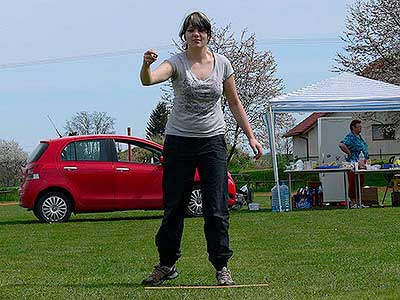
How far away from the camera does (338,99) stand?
1820 cm

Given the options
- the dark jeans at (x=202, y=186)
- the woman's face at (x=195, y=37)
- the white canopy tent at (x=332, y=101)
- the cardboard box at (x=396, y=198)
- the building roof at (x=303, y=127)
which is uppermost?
the building roof at (x=303, y=127)

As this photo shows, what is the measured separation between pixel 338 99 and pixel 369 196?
2.55 meters

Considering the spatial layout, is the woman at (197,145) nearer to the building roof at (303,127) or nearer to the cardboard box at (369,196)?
the cardboard box at (369,196)

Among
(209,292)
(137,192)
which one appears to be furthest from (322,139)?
(209,292)

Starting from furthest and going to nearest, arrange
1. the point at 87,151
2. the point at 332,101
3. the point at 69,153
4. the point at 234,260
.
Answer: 1. the point at 332,101
2. the point at 87,151
3. the point at 69,153
4. the point at 234,260

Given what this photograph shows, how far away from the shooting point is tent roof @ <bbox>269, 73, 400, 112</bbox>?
1812cm

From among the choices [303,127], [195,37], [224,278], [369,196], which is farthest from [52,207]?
[303,127]

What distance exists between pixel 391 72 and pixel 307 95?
85.7 feet

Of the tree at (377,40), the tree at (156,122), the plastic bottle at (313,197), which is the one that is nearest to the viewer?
the plastic bottle at (313,197)

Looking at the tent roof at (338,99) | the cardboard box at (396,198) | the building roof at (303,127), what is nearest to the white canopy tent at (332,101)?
the tent roof at (338,99)

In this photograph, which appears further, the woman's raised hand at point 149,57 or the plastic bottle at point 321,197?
the plastic bottle at point 321,197

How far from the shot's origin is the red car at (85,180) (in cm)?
1619

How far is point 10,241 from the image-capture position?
12227mm

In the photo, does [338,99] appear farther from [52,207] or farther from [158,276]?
[158,276]
